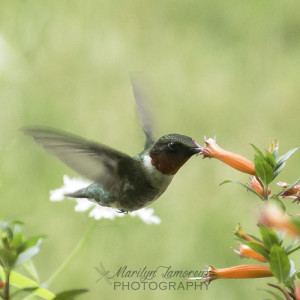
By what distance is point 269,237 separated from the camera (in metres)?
0.81

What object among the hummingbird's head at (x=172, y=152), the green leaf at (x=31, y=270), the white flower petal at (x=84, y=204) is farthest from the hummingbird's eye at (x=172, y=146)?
the white flower petal at (x=84, y=204)

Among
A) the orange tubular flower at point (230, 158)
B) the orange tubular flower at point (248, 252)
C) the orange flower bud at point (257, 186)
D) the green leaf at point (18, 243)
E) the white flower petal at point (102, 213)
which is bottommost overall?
the orange tubular flower at point (248, 252)

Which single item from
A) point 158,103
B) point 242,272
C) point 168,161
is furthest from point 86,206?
point 158,103

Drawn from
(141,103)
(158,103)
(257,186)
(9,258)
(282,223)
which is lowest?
(282,223)

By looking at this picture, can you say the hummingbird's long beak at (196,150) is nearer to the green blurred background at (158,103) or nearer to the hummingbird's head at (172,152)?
the hummingbird's head at (172,152)

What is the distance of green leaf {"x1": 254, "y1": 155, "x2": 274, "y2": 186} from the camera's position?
89cm

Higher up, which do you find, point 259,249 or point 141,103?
point 141,103

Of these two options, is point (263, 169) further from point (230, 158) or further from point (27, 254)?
point (27, 254)

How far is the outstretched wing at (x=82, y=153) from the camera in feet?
3.39

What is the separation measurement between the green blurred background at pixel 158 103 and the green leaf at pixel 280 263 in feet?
6.95

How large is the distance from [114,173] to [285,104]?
9.56ft

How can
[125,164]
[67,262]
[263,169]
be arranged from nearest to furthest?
[263,169]
[125,164]
[67,262]

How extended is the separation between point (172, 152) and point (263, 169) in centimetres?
31

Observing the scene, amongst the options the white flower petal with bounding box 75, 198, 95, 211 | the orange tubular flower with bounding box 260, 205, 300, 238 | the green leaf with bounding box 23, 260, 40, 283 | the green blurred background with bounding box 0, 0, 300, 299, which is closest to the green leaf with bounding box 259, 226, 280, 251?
the orange tubular flower with bounding box 260, 205, 300, 238
